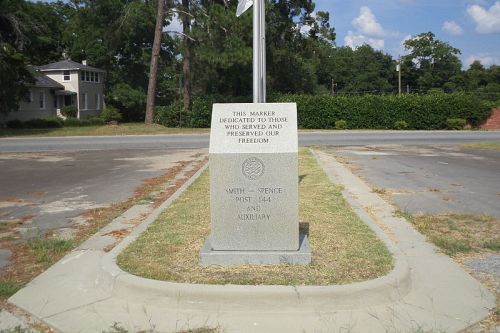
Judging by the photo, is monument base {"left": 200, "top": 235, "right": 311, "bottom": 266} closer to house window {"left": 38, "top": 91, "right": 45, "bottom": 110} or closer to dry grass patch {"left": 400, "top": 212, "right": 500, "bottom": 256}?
dry grass patch {"left": 400, "top": 212, "right": 500, "bottom": 256}

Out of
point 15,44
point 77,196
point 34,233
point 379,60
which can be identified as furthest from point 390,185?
point 379,60

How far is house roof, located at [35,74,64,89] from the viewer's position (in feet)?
164

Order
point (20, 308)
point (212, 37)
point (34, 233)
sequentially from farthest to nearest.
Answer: point (212, 37)
point (34, 233)
point (20, 308)

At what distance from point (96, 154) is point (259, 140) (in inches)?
650

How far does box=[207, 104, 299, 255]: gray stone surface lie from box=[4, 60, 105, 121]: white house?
153 feet

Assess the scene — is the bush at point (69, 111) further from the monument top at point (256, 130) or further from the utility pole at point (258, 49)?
the monument top at point (256, 130)

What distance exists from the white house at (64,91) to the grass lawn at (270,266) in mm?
44680

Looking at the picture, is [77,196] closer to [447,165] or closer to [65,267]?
[65,267]

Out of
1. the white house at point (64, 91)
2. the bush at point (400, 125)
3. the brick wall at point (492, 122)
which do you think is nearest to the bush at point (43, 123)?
the white house at point (64, 91)

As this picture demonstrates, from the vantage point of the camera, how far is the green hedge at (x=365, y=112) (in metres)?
40.1

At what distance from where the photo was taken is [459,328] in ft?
14.2

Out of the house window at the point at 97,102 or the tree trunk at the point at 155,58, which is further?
the house window at the point at 97,102

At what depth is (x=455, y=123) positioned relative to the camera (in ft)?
131

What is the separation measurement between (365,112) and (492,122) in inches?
399
